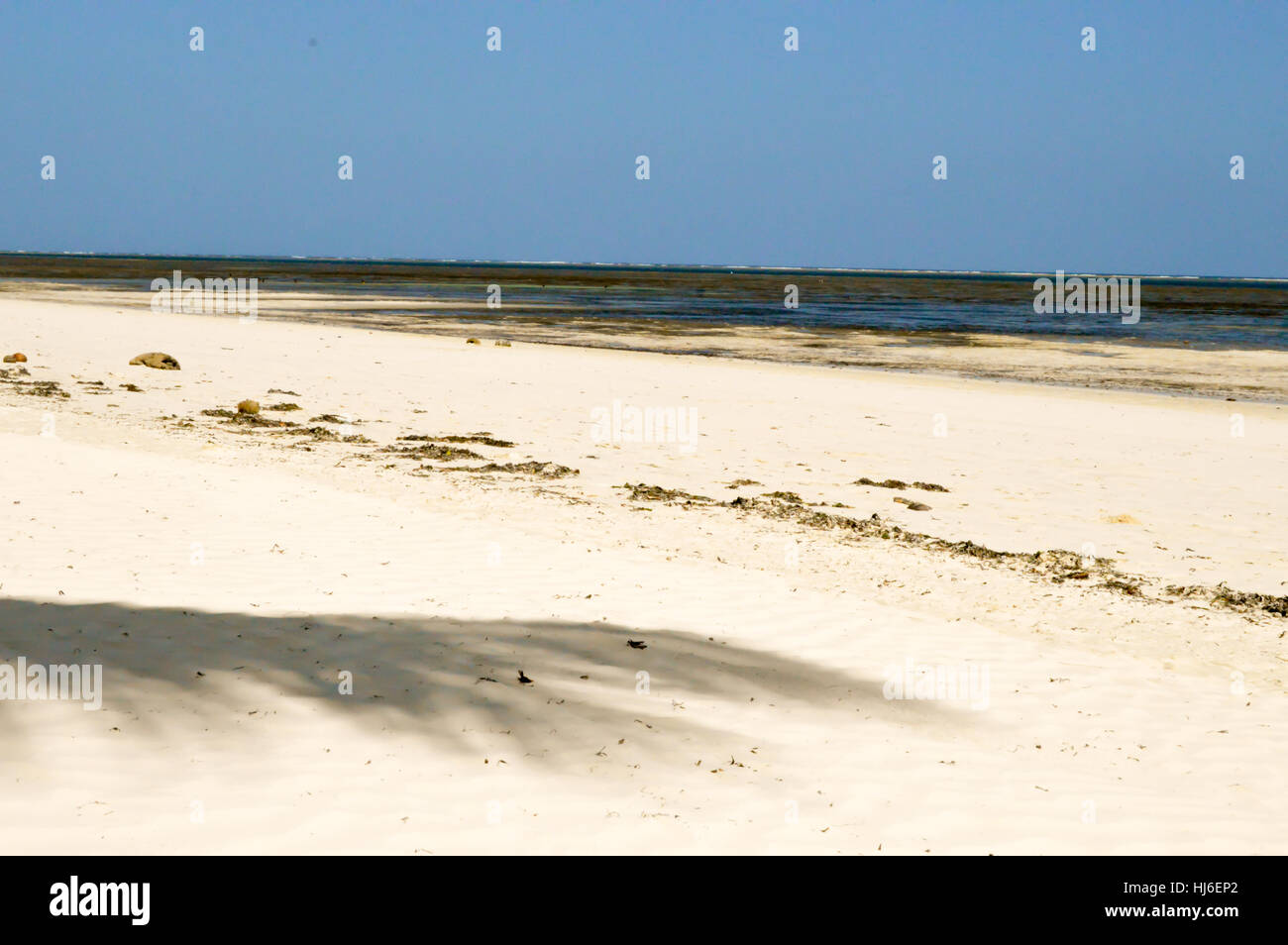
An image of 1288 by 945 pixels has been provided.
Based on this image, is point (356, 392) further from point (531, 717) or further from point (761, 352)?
point (761, 352)

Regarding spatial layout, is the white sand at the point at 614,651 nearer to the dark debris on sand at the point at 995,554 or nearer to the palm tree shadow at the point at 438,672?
the palm tree shadow at the point at 438,672

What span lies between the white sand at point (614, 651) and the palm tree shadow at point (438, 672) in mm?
23

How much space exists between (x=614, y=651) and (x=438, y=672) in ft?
3.27

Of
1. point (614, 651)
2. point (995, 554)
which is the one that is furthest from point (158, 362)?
point (614, 651)

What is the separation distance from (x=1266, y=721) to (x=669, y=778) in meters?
3.10

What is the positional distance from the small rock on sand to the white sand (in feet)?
17.0

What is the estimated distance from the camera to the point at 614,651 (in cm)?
625

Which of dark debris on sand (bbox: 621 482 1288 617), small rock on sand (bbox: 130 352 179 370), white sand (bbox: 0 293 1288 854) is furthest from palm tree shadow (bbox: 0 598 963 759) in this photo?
small rock on sand (bbox: 130 352 179 370)

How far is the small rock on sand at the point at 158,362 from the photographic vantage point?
61.2 feet

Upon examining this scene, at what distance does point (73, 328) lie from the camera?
25.6 meters

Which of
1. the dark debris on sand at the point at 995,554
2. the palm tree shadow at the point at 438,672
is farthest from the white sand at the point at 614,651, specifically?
the dark debris on sand at the point at 995,554

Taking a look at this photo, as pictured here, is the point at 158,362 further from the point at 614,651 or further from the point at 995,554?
the point at 614,651

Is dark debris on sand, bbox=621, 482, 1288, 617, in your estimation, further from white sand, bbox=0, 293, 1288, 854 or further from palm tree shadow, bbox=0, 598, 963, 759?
palm tree shadow, bbox=0, 598, 963, 759
